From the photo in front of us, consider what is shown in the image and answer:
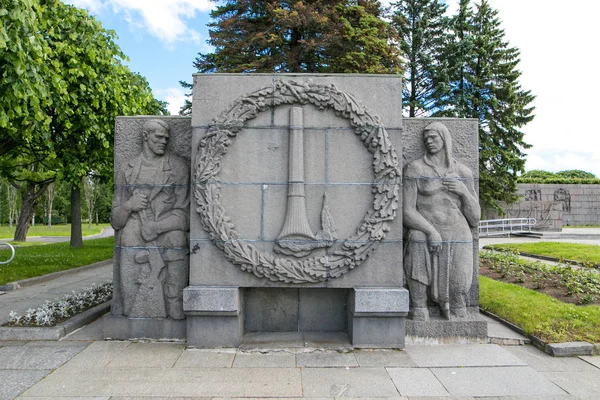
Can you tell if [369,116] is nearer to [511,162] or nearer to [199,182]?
[199,182]

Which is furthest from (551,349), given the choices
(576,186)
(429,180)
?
(576,186)

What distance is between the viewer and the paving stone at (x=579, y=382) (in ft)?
12.6

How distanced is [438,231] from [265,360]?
110 inches

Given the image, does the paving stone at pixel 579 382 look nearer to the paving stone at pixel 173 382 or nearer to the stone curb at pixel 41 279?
the paving stone at pixel 173 382

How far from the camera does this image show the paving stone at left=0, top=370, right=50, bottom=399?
12.5ft

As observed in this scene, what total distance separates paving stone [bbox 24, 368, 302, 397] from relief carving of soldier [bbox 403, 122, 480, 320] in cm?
208

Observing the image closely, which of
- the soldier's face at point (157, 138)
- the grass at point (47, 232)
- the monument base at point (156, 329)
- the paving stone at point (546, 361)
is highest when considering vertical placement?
the soldier's face at point (157, 138)

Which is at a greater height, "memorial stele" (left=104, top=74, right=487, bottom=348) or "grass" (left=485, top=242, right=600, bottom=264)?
"memorial stele" (left=104, top=74, right=487, bottom=348)

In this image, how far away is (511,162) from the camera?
24969 mm

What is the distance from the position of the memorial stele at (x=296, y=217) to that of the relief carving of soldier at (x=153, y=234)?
1cm

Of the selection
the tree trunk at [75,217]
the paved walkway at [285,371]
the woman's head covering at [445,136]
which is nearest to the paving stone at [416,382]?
the paved walkway at [285,371]

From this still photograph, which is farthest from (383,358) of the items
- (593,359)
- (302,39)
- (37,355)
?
(302,39)

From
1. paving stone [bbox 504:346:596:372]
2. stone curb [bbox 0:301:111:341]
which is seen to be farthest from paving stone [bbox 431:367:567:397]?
stone curb [bbox 0:301:111:341]

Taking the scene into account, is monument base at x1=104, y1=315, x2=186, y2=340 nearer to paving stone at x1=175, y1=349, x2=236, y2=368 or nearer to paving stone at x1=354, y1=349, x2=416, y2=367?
paving stone at x1=175, y1=349, x2=236, y2=368
